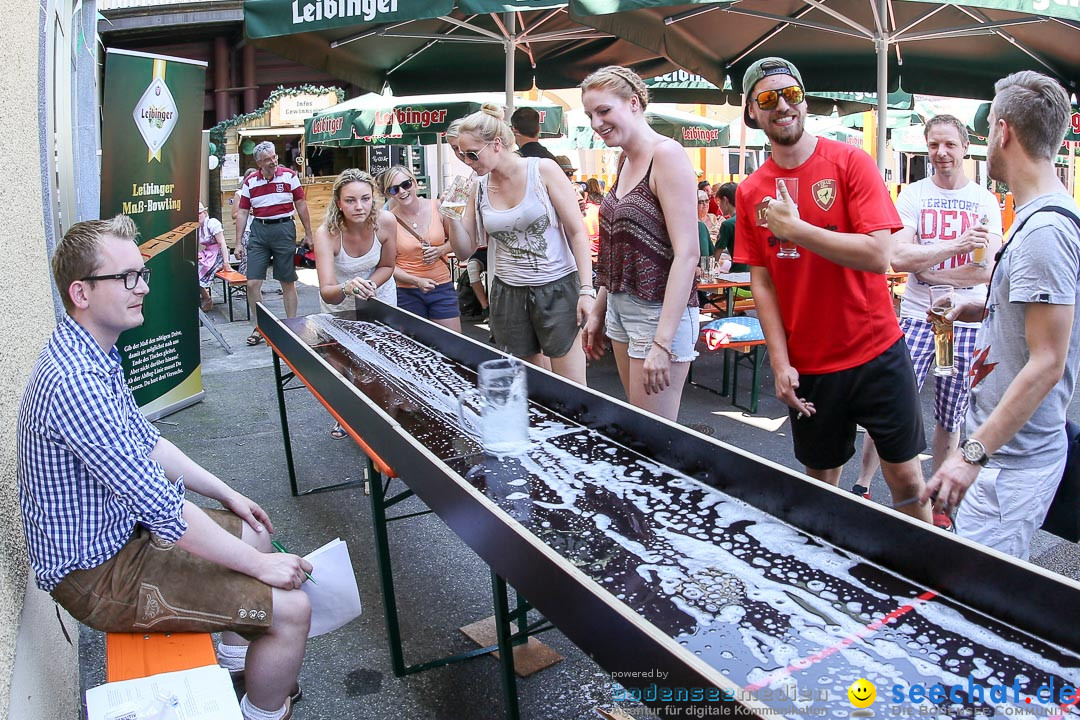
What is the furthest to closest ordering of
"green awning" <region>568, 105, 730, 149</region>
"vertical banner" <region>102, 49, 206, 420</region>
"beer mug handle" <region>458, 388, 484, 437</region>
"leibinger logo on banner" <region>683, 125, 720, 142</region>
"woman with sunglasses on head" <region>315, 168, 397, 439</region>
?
"leibinger logo on banner" <region>683, 125, 720, 142</region>
"green awning" <region>568, 105, 730, 149</region>
"vertical banner" <region>102, 49, 206, 420</region>
"woman with sunglasses on head" <region>315, 168, 397, 439</region>
"beer mug handle" <region>458, 388, 484, 437</region>

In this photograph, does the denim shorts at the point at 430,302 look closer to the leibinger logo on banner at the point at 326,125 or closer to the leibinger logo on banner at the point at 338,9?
the leibinger logo on banner at the point at 338,9

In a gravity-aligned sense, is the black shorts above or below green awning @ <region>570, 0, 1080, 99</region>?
below

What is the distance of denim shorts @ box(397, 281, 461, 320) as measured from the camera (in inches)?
207

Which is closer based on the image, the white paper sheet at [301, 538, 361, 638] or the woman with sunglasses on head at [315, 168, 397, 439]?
the white paper sheet at [301, 538, 361, 638]

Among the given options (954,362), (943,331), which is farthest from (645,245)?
(954,362)

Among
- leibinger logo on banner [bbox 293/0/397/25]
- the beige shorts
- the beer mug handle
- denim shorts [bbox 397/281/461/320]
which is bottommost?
the beige shorts

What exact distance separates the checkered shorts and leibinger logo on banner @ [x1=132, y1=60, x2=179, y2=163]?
4574mm

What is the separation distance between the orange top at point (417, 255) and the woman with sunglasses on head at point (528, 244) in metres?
1.16

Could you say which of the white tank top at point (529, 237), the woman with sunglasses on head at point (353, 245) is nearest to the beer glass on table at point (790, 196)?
the white tank top at point (529, 237)

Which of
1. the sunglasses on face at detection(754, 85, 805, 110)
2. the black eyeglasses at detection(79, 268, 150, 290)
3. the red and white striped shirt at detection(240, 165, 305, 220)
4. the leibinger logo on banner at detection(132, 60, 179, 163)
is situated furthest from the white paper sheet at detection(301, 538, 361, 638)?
the red and white striped shirt at detection(240, 165, 305, 220)

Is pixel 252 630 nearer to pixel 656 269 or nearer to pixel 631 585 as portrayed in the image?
pixel 631 585

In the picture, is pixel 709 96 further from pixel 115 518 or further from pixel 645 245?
pixel 115 518

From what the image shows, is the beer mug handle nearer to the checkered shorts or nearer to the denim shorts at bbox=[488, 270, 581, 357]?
the denim shorts at bbox=[488, 270, 581, 357]

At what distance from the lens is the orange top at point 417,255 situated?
207 inches
